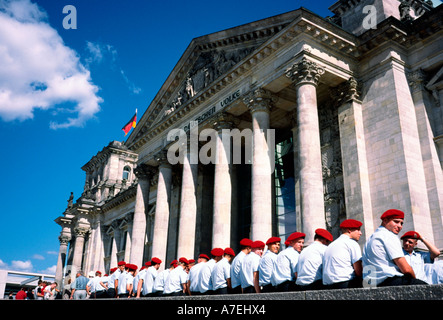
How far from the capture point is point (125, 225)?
145 feet

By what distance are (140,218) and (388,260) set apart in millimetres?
25450

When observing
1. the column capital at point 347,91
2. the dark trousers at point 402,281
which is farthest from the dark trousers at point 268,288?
the column capital at point 347,91

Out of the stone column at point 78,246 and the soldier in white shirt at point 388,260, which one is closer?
the soldier in white shirt at point 388,260

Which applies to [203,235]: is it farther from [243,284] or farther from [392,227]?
[392,227]

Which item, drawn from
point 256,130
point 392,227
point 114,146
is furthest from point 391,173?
point 114,146

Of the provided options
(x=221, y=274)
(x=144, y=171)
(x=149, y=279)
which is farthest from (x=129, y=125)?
(x=221, y=274)

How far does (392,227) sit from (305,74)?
1366 centimetres

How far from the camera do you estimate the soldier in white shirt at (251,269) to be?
396 inches

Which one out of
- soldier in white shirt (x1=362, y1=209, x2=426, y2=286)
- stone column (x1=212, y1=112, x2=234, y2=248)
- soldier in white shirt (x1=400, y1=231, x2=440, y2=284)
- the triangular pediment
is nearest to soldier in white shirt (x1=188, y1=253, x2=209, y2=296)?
soldier in white shirt (x1=400, y1=231, x2=440, y2=284)

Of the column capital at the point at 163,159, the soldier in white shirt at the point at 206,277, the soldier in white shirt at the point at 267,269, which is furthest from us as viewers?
the column capital at the point at 163,159

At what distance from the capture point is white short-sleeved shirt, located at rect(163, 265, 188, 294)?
13508mm

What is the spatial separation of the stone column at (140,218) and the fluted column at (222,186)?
888 centimetres

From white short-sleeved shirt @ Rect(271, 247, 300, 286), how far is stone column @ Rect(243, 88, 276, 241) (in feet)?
33.1

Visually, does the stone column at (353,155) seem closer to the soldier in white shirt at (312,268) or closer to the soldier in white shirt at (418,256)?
the soldier in white shirt at (418,256)
